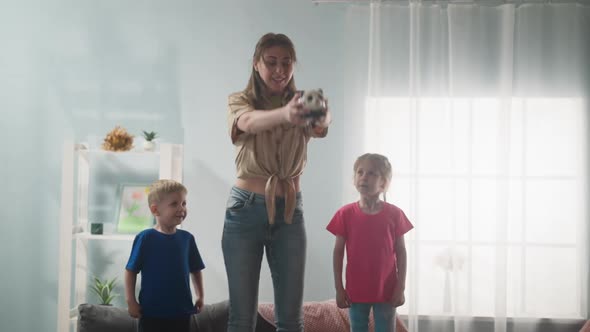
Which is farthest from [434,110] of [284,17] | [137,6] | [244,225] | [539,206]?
[244,225]

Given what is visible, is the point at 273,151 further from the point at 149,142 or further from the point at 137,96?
the point at 137,96

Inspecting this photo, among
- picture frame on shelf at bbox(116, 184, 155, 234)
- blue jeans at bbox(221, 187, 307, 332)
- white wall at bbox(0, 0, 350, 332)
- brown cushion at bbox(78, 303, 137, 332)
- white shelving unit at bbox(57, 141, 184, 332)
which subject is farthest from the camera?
white wall at bbox(0, 0, 350, 332)

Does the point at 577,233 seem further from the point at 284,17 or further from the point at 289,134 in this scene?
the point at 289,134

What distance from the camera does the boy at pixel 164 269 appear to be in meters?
1.98

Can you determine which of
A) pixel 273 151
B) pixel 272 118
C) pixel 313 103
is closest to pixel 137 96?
pixel 273 151

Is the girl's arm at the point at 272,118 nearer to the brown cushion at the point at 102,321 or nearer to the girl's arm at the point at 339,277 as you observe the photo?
the girl's arm at the point at 339,277

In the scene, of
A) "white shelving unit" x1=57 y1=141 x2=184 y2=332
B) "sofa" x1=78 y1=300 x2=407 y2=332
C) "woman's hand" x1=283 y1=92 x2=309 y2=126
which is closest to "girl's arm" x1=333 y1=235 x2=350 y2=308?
"woman's hand" x1=283 y1=92 x2=309 y2=126

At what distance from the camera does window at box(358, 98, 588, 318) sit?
3355mm

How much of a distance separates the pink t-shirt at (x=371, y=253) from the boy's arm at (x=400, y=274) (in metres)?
0.02

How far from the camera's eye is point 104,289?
327 cm

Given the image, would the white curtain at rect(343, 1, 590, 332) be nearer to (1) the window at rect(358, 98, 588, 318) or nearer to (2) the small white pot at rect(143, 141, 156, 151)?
(1) the window at rect(358, 98, 588, 318)

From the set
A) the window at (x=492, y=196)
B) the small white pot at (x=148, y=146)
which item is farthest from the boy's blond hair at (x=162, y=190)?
the window at (x=492, y=196)

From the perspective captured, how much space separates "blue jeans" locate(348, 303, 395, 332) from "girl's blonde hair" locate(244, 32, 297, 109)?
804mm

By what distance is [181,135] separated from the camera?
3541 millimetres
